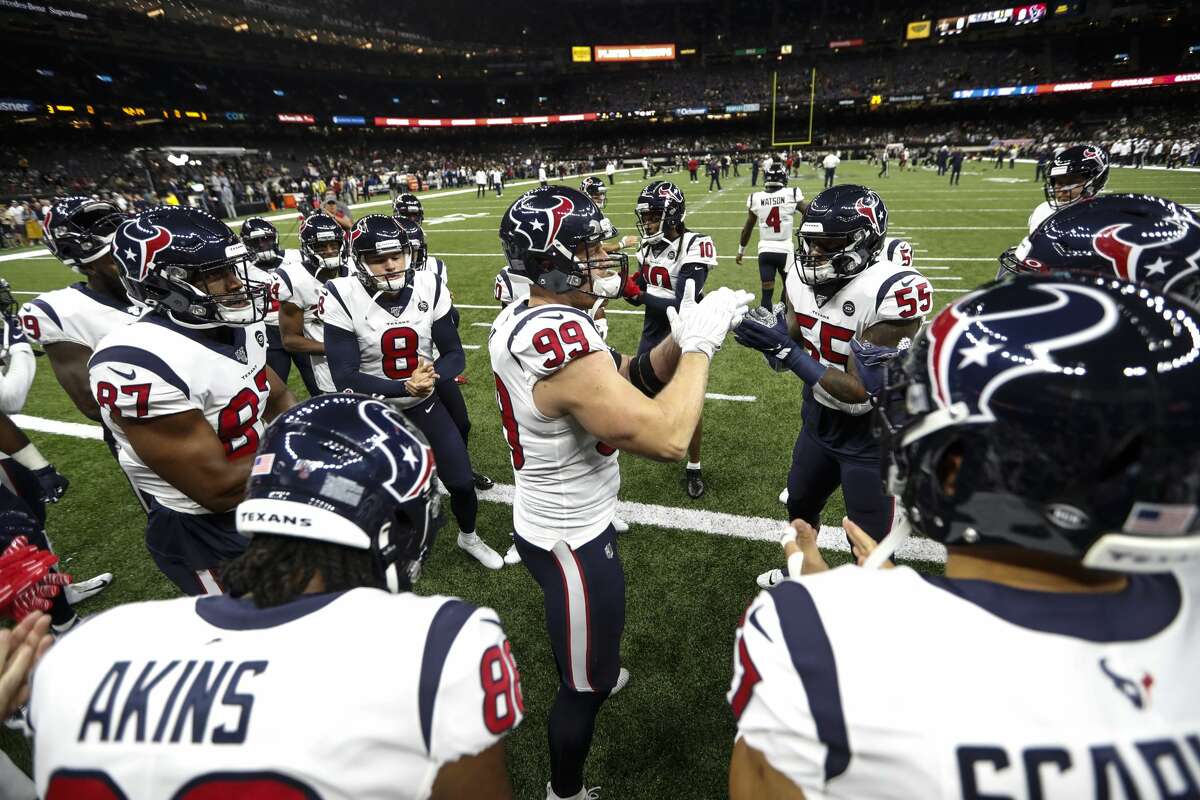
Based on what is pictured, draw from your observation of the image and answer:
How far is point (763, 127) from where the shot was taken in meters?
57.3

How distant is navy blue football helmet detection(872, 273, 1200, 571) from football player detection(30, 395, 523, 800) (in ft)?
3.65

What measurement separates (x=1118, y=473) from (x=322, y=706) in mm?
1579

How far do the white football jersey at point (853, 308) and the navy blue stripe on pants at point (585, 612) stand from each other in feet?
5.52

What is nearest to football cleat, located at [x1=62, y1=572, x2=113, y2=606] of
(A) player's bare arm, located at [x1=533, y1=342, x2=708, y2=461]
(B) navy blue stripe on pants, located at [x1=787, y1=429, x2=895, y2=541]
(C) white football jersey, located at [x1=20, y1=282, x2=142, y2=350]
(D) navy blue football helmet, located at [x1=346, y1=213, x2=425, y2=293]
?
(C) white football jersey, located at [x1=20, y1=282, x2=142, y2=350]

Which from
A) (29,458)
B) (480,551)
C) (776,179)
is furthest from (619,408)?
(776,179)

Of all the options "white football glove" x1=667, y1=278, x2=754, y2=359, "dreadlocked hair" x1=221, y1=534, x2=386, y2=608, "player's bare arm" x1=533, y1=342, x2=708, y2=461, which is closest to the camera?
"dreadlocked hair" x1=221, y1=534, x2=386, y2=608

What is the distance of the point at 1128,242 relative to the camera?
7.83ft

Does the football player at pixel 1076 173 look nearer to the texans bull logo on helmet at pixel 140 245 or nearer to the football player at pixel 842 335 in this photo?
the football player at pixel 842 335

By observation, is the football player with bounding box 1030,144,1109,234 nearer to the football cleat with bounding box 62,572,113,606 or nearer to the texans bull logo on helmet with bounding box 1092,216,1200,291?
the texans bull logo on helmet with bounding box 1092,216,1200,291

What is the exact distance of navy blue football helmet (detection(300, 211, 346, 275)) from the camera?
6.62m

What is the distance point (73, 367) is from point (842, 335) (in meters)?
5.44

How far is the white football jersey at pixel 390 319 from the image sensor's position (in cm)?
438

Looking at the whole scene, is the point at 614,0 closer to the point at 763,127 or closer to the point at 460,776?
the point at 763,127

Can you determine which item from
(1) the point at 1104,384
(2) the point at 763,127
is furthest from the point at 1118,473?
(2) the point at 763,127
